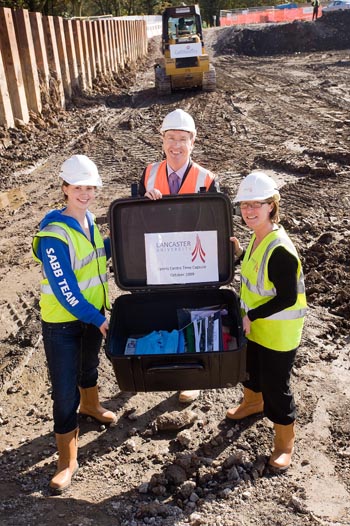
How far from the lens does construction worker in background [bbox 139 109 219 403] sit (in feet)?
12.2

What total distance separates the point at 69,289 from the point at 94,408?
4.03ft

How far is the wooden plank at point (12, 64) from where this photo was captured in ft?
37.9

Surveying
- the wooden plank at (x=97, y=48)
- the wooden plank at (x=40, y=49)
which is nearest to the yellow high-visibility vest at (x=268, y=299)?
the wooden plank at (x=40, y=49)

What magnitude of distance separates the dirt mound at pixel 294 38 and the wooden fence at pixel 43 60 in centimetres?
1359

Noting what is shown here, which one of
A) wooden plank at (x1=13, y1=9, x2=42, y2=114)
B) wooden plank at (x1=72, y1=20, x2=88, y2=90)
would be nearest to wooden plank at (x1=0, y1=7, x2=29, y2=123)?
wooden plank at (x1=13, y1=9, x2=42, y2=114)

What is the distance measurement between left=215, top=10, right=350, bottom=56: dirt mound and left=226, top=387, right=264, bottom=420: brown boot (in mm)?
31922

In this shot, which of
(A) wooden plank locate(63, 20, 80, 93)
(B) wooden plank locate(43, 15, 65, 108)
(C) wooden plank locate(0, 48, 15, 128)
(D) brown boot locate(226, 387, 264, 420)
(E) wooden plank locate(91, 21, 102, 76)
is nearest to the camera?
(D) brown boot locate(226, 387, 264, 420)

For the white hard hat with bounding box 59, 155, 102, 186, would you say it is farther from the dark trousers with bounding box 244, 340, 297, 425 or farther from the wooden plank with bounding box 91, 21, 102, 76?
the wooden plank with bounding box 91, 21, 102, 76

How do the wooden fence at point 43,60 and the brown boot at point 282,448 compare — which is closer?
the brown boot at point 282,448

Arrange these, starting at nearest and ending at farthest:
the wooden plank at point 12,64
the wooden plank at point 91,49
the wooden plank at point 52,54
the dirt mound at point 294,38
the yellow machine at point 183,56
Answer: the wooden plank at point 12,64 → the wooden plank at point 52,54 → the yellow machine at point 183,56 → the wooden plank at point 91,49 → the dirt mound at point 294,38

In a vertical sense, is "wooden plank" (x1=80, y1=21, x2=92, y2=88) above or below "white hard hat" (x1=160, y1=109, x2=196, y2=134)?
below

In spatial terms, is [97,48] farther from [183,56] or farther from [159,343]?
[159,343]

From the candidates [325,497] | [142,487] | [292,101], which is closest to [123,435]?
[142,487]

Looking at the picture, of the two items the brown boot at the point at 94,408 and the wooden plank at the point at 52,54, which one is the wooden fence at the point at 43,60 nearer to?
the wooden plank at the point at 52,54
